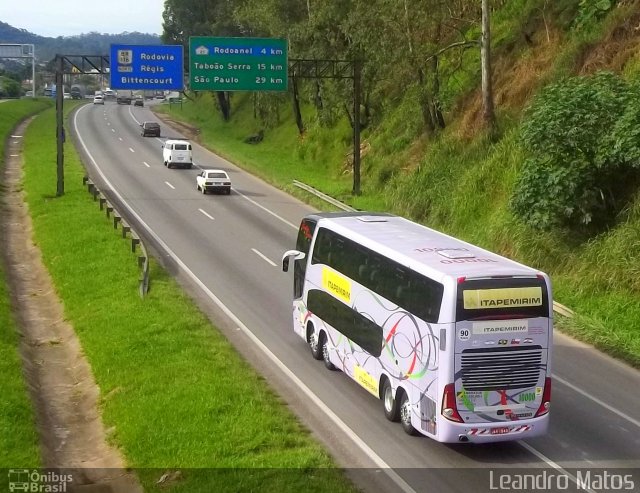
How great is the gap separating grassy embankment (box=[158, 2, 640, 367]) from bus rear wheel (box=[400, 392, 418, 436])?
21.5ft

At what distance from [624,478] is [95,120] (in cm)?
8037

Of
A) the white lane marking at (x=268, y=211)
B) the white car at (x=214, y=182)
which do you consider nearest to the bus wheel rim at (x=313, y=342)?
the white lane marking at (x=268, y=211)

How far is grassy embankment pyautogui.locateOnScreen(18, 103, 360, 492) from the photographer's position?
1307 cm

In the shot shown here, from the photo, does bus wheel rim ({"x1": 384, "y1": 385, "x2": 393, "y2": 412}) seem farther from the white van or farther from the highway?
the white van

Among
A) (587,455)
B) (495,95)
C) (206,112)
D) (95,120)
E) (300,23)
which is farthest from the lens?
(206,112)

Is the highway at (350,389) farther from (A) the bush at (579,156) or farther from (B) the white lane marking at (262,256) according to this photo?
(A) the bush at (579,156)

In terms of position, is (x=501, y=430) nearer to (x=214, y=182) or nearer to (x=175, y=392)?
(x=175, y=392)

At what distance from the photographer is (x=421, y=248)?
15.7 meters

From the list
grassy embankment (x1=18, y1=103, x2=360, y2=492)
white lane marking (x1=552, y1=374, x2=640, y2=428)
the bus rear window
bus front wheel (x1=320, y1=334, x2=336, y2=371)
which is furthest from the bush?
the bus rear window

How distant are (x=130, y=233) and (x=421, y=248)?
1600cm

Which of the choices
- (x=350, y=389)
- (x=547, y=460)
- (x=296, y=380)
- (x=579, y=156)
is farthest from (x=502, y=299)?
(x=579, y=156)

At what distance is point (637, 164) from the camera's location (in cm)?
2216

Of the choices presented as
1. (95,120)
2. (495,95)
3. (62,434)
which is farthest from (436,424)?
(95,120)

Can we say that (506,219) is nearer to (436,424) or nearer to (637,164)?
(637,164)
